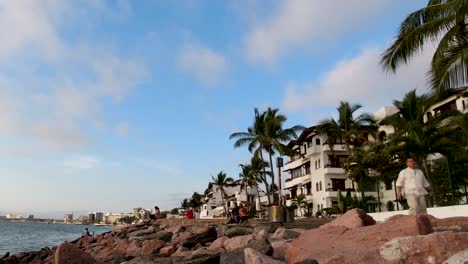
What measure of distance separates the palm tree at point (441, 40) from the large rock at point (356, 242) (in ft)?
→ 24.6

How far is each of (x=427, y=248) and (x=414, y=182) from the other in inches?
167

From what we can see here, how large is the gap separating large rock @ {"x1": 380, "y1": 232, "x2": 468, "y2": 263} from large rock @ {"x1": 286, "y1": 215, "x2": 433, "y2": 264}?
26 cm

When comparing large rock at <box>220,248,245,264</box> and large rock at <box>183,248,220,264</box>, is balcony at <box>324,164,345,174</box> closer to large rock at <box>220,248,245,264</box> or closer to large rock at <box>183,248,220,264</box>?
large rock at <box>183,248,220,264</box>

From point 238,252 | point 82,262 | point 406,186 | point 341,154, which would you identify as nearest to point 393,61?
point 406,186

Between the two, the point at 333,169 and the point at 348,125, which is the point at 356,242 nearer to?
the point at 348,125

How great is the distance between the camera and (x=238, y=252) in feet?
26.2

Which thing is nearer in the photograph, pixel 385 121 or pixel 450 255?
pixel 450 255

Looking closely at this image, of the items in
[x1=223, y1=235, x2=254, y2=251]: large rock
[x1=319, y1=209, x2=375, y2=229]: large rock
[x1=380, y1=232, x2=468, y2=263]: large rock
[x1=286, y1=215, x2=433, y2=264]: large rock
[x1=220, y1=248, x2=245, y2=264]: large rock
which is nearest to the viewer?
[x1=380, y1=232, x2=468, y2=263]: large rock

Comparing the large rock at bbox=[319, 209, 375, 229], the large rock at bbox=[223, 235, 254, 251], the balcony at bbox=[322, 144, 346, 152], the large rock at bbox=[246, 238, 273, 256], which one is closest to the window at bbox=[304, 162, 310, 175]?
the balcony at bbox=[322, 144, 346, 152]

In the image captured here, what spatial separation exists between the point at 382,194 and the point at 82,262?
12800 millimetres

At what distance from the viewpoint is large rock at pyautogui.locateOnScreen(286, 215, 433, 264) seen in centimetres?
616

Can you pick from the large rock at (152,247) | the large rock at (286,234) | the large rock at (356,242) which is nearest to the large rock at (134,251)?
the large rock at (152,247)

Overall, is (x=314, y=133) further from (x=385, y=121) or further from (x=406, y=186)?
(x=406, y=186)

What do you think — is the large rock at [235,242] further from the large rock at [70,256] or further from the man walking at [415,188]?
the man walking at [415,188]
